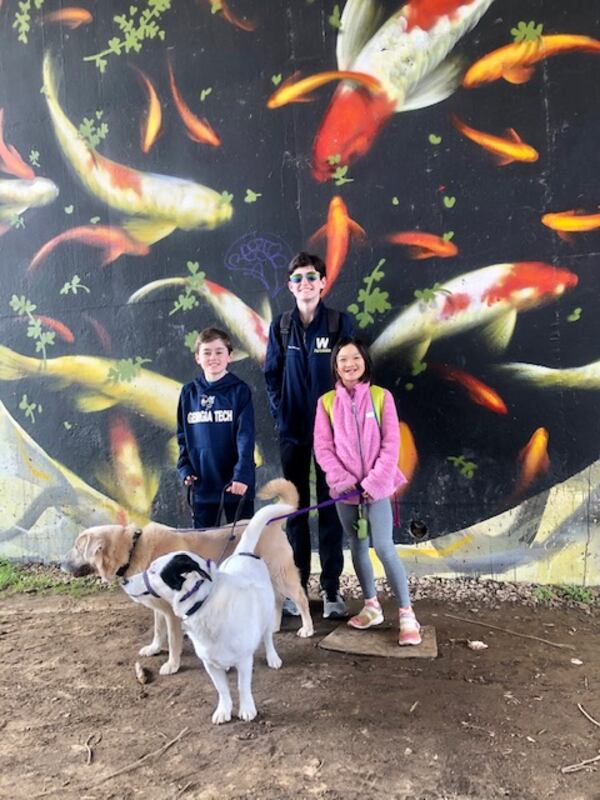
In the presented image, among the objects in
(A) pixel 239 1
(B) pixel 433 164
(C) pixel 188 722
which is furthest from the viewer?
(A) pixel 239 1

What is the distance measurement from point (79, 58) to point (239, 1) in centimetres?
151

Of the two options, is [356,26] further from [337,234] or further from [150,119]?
[150,119]

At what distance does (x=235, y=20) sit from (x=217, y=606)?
4.34m

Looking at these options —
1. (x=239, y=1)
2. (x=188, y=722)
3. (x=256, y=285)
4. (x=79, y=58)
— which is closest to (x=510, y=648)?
(x=188, y=722)

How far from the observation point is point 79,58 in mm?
5027

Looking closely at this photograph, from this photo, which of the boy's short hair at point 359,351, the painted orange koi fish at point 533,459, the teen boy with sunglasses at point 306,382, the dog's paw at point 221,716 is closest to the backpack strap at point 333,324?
the teen boy with sunglasses at point 306,382

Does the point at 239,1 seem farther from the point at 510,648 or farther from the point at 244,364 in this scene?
the point at 510,648

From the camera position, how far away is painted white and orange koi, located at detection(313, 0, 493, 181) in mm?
4129

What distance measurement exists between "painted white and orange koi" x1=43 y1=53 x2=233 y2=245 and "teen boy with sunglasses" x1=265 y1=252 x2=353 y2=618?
130 centimetres

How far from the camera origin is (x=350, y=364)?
3.43 metres

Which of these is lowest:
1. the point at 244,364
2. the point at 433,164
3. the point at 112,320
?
the point at 244,364

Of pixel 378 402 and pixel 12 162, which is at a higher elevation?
pixel 12 162

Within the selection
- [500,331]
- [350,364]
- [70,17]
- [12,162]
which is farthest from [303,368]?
[70,17]

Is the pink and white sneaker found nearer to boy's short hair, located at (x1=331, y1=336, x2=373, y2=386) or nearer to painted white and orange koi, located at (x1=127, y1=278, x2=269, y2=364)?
boy's short hair, located at (x1=331, y1=336, x2=373, y2=386)
